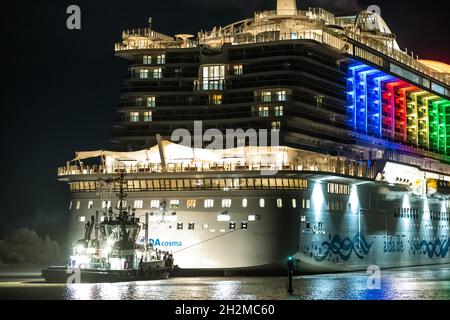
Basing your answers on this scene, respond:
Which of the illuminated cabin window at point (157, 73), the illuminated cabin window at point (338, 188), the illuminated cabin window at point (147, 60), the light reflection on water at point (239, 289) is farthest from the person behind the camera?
the illuminated cabin window at point (147, 60)

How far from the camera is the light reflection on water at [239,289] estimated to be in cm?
5900

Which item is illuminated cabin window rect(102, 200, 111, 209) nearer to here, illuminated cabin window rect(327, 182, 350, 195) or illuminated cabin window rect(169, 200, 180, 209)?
illuminated cabin window rect(169, 200, 180, 209)

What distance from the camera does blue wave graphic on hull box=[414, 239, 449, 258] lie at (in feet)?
350

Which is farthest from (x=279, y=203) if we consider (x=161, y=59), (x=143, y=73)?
(x=143, y=73)

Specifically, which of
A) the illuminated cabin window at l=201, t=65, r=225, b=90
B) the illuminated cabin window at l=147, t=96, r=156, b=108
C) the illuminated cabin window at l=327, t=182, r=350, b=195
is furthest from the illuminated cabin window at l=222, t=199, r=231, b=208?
the illuminated cabin window at l=147, t=96, r=156, b=108

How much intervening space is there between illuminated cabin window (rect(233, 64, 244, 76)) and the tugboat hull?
2117cm

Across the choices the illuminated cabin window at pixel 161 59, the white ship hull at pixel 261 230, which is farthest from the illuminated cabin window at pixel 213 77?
the white ship hull at pixel 261 230

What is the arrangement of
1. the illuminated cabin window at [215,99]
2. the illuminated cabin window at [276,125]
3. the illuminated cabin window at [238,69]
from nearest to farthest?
1. the illuminated cabin window at [276,125]
2. the illuminated cabin window at [215,99]
3. the illuminated cabin window at [238,69]

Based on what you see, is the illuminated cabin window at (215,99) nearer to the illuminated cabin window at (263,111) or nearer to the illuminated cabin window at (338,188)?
the illuminated cabin window at (263,111)

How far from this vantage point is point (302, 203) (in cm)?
7975

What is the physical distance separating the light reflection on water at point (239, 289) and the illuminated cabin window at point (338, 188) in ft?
31.7

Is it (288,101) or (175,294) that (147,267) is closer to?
(175,294)
